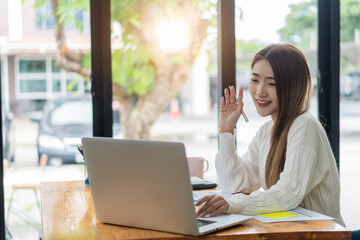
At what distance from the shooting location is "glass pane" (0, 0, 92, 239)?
2.73m

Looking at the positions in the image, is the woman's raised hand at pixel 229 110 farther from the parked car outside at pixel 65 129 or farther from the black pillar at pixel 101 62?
the parked car outside at pixel 65 129

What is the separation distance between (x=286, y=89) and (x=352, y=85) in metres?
1.53

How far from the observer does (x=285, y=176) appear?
5.27ft

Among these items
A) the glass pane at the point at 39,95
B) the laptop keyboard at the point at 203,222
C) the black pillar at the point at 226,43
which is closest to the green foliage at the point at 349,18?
the black pillar at the point at 226,43

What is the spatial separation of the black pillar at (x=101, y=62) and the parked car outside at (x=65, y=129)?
148 mm

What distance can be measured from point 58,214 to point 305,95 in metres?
0.99

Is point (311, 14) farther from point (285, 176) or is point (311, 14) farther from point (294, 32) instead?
point (285, 176)

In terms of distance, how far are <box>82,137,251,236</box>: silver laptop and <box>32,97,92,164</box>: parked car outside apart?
1.40 meters

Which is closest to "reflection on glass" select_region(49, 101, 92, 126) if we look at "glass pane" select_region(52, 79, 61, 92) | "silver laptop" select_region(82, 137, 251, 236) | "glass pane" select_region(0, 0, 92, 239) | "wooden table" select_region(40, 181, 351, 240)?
"glass pane" select_region(0, 0, 92, 239)

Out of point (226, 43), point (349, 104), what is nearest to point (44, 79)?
point (226, 43)

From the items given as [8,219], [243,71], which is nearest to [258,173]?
[243,71]

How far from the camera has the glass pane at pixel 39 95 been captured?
8.97 feet

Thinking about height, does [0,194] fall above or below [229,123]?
below

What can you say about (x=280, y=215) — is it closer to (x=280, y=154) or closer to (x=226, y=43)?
(x=280, y=154)
